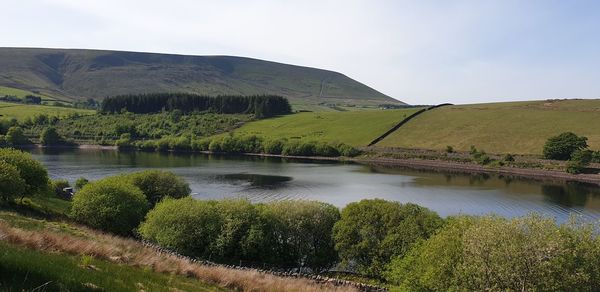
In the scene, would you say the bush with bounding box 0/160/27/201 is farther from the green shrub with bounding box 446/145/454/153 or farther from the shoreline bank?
the green shrub with bounding box 446/145/454/153

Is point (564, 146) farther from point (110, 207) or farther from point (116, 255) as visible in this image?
point (116, 255)

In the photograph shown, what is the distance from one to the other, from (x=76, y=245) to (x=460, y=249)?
924 inches

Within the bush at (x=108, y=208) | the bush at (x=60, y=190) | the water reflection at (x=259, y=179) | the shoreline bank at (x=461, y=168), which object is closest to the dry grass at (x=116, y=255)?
the bush at (x=108, y=208)

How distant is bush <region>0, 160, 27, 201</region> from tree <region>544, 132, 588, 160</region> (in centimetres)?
13908

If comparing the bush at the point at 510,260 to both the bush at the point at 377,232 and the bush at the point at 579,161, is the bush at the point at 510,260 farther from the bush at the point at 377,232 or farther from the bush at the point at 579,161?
the bush at the point at 579,161

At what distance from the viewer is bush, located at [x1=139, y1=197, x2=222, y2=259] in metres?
45.1

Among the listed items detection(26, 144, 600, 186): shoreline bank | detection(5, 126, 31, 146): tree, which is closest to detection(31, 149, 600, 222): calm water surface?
detection(26, 144, 600, 186): shoreline bank

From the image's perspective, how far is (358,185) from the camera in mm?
109438

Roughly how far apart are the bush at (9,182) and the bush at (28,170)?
4083 millimetres

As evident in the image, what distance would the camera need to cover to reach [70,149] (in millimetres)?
196625

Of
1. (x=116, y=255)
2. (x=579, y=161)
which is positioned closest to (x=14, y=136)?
(x=579, y=161)

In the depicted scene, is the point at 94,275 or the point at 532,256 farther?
the point at 532,256

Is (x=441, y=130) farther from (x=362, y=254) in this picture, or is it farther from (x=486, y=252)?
(x=486, y=252)

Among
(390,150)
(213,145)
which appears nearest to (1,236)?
(390,150)
